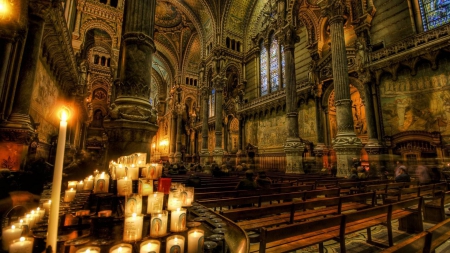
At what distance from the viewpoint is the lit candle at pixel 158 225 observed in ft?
3.88

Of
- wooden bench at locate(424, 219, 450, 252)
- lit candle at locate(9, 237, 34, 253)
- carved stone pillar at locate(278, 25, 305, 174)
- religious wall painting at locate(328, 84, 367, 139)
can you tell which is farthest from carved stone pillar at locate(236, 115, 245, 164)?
lit candle at locate(9, 237, 34, 253)

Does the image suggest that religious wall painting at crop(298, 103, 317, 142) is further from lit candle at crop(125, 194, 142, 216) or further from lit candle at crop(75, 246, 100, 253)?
lit candle at crop(75, 246, 100, 253)

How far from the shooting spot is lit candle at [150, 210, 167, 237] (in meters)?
1.18

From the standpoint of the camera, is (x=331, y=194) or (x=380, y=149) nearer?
(x=331, y=194)

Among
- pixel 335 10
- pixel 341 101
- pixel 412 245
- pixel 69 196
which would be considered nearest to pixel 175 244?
pixel 69 196

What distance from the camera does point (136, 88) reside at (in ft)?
11.0

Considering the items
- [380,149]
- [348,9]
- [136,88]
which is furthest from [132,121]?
[348,9]

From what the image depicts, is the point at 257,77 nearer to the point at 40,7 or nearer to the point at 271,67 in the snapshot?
the point at 271,67

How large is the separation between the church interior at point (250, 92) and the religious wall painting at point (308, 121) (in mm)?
96

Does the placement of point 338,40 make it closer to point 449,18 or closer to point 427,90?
point 427,90

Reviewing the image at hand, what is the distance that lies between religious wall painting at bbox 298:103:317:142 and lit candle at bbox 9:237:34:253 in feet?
44.6

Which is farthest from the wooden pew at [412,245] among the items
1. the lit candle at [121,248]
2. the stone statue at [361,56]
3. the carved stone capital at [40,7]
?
the stone statue at [361,56]

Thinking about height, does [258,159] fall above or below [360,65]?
below

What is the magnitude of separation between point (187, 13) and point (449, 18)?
17.9 meters
